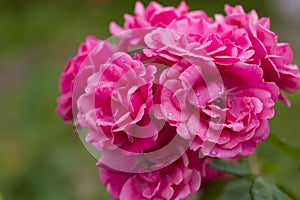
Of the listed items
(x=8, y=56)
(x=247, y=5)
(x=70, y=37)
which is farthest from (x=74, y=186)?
(x=247, y=5)

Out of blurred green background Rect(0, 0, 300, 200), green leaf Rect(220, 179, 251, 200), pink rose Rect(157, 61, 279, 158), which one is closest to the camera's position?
pink rose Rect(157, 61, 279, 158)

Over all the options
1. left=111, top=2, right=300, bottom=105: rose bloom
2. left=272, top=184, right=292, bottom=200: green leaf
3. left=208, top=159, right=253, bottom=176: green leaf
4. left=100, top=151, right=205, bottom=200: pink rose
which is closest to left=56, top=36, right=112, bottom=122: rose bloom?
left=111, top=2, right=300, bottom=105: rose bloom

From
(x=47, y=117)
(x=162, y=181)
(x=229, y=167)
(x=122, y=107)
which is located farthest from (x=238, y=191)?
(x=47, y=117)

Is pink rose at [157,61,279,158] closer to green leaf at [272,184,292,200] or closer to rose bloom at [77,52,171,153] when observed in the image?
rose bloom at [77,52,171,153]

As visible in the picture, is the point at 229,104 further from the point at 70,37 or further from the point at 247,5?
the point at 247,5

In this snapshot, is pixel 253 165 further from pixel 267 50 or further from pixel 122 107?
pixel 122 107

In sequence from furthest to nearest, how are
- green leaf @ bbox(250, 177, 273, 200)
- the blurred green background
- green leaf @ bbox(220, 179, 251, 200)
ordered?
the blurred green background, green leaf @ bbox(220, 179, 251, 200), green leaf @ bbox(250, 177, 273, 200)
